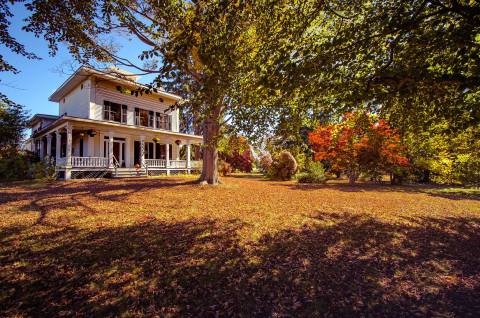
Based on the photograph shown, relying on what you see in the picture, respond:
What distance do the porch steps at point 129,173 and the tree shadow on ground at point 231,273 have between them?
553 inches

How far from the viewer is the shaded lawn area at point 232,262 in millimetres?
2969

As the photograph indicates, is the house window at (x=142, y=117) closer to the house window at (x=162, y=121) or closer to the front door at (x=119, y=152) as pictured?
the house window at (x=162, y=121)

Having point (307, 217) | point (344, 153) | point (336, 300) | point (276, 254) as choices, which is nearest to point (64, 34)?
point (276, 254)

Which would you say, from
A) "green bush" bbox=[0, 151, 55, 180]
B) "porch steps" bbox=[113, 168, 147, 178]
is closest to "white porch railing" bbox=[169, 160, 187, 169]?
"porch steps" bbox=[113, 168, 147, 178]

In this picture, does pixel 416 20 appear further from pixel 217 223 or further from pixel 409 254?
pixel 217 223

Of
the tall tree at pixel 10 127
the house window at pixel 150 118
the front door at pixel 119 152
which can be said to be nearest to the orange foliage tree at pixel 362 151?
the house window at pixel 150 118

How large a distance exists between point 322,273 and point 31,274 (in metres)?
4.44

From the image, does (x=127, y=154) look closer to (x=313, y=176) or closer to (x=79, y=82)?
(x=79, y=82)

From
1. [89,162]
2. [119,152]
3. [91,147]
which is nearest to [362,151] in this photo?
[89,162]

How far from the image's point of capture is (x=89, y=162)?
1762 cm

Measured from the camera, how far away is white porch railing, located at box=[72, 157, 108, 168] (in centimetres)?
1705

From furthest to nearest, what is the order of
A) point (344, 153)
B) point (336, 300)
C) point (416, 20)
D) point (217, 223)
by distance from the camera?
point (344, 153), point (217, 223), point (416, 20), point (336, 300)

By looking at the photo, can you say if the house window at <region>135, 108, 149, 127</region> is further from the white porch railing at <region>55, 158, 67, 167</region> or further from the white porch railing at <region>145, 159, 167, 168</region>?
the white porch railing at <region>55, 158, 67, 167</region>

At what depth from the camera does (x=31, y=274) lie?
347cm
